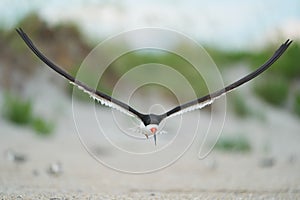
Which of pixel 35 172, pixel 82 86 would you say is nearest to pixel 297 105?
pixel 35 172

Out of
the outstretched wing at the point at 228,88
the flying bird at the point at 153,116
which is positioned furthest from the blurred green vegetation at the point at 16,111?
the outstretched wing at the point at 228,88

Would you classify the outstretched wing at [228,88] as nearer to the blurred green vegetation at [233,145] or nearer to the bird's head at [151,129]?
the bird's head at [151,129]

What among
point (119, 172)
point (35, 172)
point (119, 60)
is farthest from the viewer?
point (119, 60)

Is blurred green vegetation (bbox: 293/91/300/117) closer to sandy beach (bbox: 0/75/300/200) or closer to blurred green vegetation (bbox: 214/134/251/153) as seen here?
sandy beach (bbox: 0/75/300/200)

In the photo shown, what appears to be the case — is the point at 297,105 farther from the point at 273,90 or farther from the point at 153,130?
the point at 153,130

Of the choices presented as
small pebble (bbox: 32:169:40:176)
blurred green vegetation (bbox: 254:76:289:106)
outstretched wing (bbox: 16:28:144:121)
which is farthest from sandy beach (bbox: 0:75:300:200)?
blurred green vegetation (bbox: 254:76:289:106)

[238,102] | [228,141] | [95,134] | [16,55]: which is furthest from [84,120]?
[238,102]

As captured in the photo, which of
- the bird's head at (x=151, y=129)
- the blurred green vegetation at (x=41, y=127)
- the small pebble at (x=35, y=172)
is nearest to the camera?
the bird's head at (x=151, y=129)

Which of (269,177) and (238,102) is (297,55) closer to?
(238,102)
